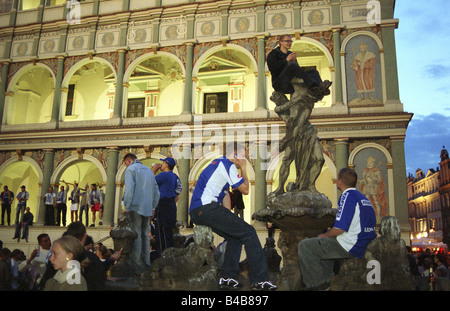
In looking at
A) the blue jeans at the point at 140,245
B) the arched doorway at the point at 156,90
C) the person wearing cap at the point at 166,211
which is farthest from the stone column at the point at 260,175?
the blue jeans at the point at 140,245

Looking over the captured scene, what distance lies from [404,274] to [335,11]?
15.2m

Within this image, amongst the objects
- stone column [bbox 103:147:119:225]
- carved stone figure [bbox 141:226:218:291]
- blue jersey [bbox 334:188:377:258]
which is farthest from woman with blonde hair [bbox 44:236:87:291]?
stone column [bbox 103:147:119:225]

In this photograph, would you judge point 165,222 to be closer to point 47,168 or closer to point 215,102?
point 47,168

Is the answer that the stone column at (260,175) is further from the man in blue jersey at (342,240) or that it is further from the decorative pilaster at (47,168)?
the man in blue jersey at (342,240)

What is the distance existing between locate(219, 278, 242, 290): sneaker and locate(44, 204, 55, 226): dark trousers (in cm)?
1537

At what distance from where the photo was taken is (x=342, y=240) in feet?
11.7

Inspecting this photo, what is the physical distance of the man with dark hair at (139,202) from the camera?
5734 mm

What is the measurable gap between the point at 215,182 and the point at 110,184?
1409 cm

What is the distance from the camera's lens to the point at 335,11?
16.4 meters

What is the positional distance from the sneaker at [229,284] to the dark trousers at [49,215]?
1537 centimetres

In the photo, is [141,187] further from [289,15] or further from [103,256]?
[289,15]

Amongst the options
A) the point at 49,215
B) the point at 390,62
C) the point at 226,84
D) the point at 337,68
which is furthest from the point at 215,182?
the point at 226,84

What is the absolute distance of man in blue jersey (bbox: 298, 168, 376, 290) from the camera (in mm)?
3531
